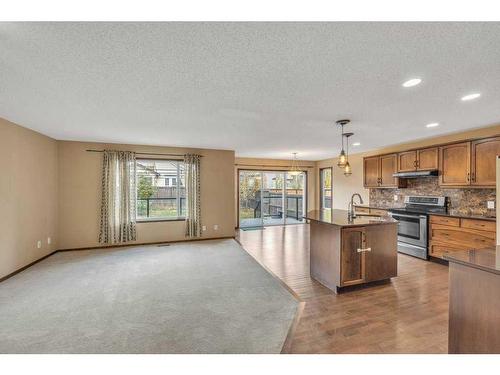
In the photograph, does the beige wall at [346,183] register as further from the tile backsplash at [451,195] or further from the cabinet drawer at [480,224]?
the cabinet drawer at [480,224]

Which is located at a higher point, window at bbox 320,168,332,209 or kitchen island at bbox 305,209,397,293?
window at bbox 320,168,332,209

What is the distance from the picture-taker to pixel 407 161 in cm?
515

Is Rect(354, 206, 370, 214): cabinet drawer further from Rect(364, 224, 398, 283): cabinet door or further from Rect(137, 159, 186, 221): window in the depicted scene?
Rect(137, 159, 186, 221): window

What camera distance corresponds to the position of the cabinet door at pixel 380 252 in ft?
10.6

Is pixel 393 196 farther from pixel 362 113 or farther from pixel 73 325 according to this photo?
pixel 73 325

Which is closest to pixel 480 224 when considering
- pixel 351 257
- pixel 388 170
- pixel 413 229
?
pixel 413 229

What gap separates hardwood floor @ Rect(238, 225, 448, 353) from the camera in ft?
6.83

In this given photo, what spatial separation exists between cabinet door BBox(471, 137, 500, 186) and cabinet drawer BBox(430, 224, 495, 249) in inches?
31.9

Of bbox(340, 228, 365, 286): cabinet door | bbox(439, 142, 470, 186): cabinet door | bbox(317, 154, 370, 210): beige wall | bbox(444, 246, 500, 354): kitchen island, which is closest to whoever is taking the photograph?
bbox(444, 246, 500, 354): kitchen island

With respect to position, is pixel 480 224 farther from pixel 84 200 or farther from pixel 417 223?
pixel 84 200

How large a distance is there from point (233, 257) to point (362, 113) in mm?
3312

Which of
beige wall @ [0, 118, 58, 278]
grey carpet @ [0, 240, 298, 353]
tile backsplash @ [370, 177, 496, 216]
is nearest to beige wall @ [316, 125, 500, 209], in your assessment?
tile backsplash @ [370, 177, 496, 216]

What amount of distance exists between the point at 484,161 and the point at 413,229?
62.9 inches

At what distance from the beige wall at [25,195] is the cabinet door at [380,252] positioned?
520 centimetres
